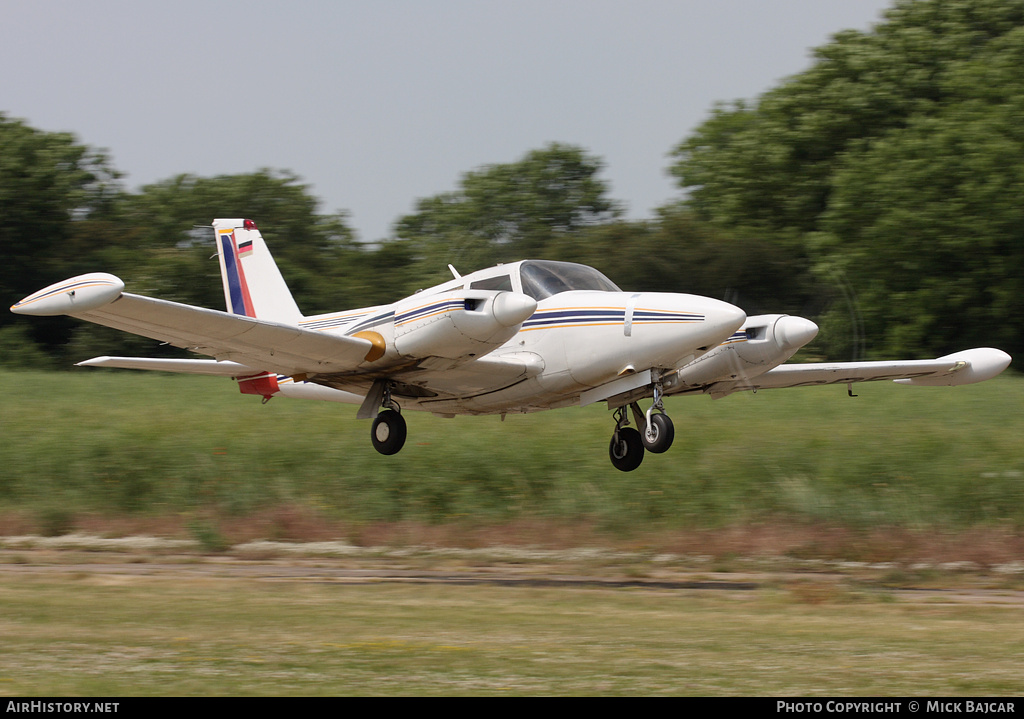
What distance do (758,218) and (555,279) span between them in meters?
29.9

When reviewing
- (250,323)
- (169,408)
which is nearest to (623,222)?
(169,408)

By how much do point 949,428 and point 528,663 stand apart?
52.2 ft

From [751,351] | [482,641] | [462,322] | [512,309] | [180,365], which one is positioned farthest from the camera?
[180,365]

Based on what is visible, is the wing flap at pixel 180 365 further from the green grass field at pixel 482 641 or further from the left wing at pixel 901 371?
the left wing at pixel 901 371

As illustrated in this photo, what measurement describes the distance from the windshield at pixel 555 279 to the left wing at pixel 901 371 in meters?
2.76

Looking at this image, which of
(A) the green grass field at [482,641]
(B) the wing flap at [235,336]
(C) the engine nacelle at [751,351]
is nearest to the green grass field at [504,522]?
(A) the green grass field at [482,641]

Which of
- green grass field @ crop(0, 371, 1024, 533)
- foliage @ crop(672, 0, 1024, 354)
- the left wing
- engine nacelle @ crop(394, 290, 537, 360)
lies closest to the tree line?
foliage @ crop(672, 0, 1024, 354)

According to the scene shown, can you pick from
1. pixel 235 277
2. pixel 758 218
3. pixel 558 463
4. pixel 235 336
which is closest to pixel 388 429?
pixel 235 336

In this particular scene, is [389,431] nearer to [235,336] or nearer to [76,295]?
[235,336]

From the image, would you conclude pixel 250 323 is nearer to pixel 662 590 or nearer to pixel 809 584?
pixel 662 590

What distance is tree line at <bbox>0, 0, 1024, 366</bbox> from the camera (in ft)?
113

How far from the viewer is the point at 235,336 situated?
13914 mm

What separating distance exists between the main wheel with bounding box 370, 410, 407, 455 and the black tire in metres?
3.59

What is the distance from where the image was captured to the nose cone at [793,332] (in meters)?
14.3
